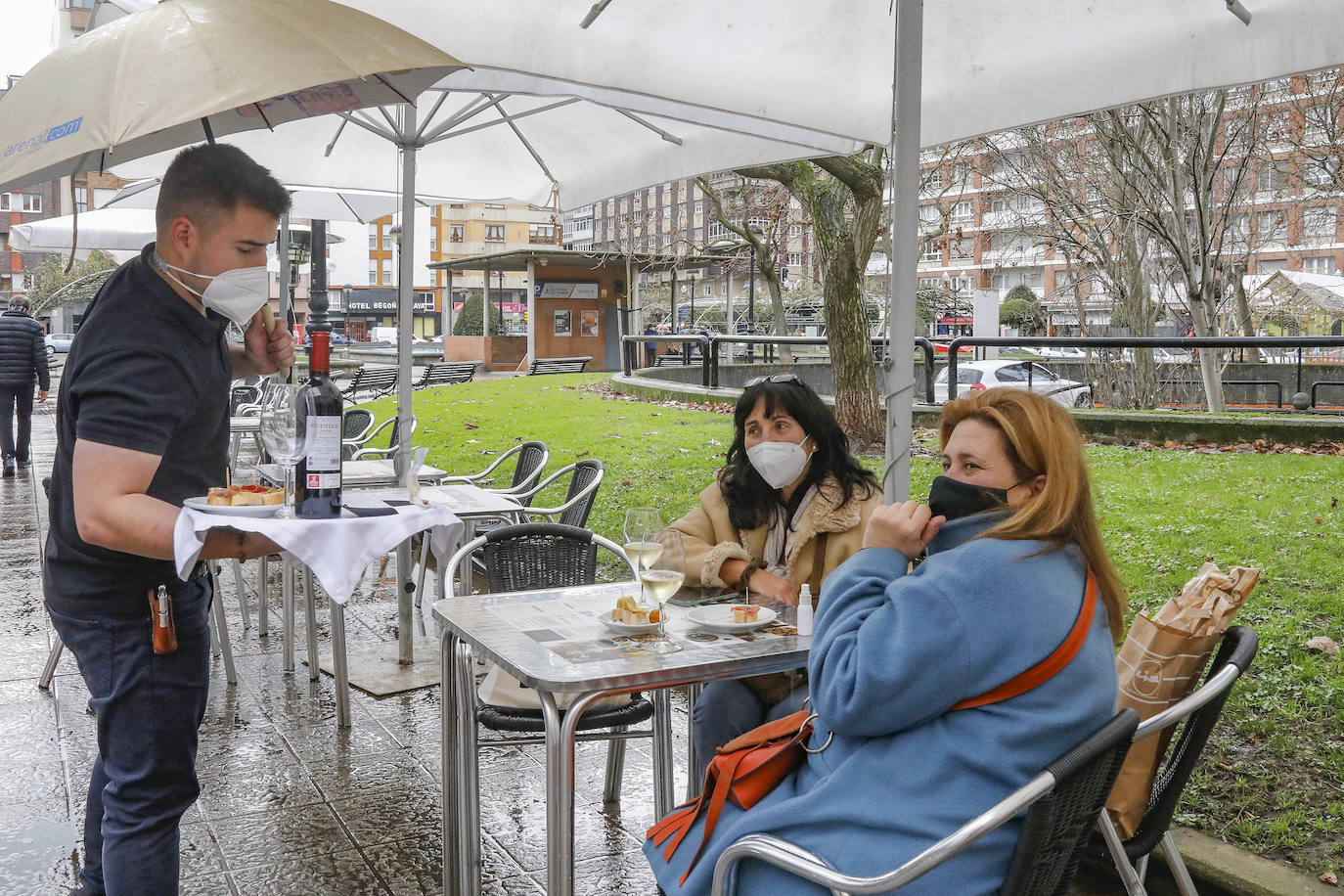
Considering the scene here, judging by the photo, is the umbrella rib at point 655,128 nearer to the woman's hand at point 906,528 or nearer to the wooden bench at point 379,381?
the woman's hand at point 906,528

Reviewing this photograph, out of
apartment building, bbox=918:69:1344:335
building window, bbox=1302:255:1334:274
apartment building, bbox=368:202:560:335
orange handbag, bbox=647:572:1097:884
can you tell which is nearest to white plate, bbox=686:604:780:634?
orange handbag, bbox=647:572:1097:884

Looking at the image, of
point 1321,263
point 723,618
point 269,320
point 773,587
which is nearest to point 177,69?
point 269,320

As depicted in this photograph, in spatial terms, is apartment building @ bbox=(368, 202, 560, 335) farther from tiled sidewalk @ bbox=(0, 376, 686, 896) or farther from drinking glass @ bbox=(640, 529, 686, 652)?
drinking glass @ bbox=(640, 529, 686, 652)

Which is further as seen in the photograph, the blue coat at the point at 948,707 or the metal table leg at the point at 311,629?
the metal table leg at the point at 311,629

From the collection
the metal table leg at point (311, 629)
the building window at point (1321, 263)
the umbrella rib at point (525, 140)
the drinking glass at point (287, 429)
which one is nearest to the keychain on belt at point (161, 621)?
the drinking glass at point (287, 429)

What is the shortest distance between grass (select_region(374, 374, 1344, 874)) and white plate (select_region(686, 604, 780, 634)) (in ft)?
2.98

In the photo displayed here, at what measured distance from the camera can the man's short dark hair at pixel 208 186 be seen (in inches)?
93.9

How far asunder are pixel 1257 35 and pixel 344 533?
337cm

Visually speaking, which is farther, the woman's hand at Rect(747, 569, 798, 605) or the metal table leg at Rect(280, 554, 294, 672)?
the metal table leg at Rect(280, 554, 294, 672)

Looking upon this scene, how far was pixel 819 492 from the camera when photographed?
135 inches

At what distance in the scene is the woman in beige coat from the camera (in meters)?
3.30

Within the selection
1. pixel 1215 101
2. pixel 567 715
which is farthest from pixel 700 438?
pixel 567 715

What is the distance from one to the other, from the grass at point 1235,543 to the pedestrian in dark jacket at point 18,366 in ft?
16.1

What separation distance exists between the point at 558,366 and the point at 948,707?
30947mm
